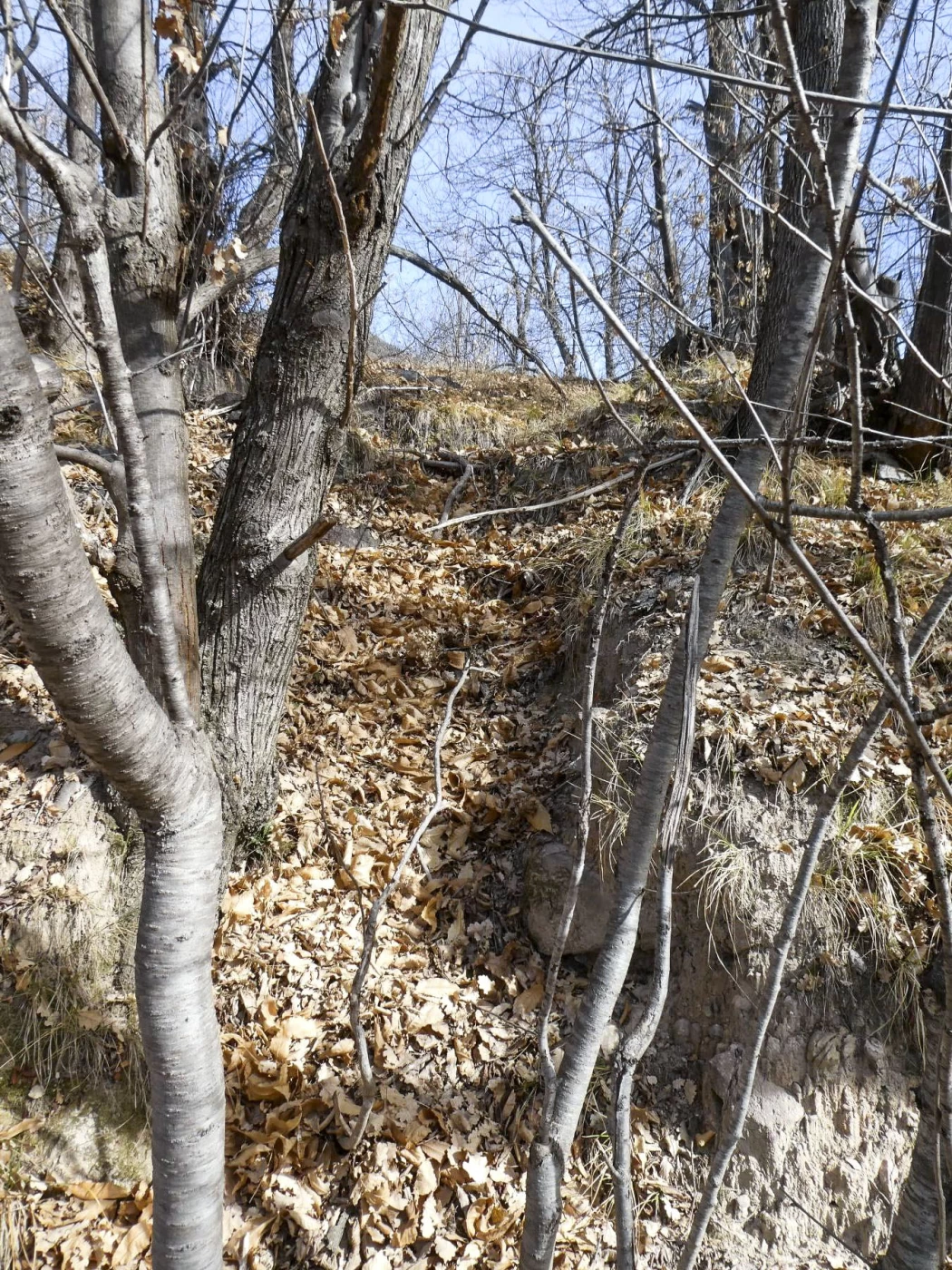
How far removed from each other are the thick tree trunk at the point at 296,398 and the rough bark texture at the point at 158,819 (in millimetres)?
1320

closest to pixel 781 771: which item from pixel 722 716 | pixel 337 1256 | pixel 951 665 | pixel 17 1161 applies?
pixel 722 716

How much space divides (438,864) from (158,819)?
79.1 inches

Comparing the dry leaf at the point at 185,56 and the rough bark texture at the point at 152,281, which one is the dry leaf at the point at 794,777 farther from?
the dry leaf at the point at 185,56

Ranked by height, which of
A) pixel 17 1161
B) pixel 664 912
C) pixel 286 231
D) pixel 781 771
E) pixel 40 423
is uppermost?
pixel 286 231

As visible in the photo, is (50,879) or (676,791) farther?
(50,879)

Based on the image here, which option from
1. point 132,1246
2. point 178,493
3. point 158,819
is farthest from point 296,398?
point 132,1246

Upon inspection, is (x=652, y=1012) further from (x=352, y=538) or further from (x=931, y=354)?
(x=931, y=354)

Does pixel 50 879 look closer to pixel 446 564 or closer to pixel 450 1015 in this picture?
pixel 450 1015

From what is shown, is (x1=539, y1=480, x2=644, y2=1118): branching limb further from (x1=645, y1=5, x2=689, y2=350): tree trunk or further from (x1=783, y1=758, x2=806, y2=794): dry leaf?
(x1=645, y1=5, x2=689, y2=350): tree trunk

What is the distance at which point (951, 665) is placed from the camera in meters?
3.36

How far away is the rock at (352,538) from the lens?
481cm

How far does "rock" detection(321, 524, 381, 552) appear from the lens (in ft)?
15.8

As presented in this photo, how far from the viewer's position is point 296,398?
2809mm

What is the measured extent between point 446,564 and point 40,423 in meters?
3.63
